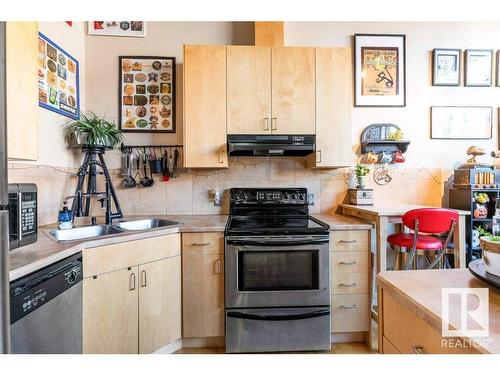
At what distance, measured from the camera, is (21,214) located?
125 centimetres

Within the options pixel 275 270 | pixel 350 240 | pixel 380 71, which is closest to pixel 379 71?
pixel 380 71

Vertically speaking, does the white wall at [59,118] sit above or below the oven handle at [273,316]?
above

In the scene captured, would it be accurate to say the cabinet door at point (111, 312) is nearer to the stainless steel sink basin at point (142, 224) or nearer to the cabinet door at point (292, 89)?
the stainless steel sink basin at point (142, 224)

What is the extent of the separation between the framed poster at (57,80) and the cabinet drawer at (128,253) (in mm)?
1182

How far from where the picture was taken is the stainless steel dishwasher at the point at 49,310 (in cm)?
100

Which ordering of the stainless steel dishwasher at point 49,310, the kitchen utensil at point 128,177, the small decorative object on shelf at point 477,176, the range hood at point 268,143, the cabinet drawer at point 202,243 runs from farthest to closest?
the kitchen utensil at point 128,177, the small decorative object on shelf at point 477,176, the range hood at point 268,143, the cabinet drawer at point 202,243, the stainless steel dishwasher at point 49,310

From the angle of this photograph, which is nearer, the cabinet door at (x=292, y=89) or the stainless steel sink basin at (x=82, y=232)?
the stainless steel sink basin at (x=82, y=232)

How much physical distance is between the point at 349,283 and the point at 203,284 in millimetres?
1029

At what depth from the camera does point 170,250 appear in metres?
1.90

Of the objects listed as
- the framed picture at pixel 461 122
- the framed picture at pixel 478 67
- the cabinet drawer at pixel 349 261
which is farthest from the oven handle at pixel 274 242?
the framed picture at pixel 478 67

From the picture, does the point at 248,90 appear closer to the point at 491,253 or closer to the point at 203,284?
the point at 203,284

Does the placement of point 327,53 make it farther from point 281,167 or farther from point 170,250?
point 170,250

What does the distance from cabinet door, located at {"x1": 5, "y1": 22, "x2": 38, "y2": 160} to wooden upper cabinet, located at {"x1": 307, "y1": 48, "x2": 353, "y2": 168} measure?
1.84 meters

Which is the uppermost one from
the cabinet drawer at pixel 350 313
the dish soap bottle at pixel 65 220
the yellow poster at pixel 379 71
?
the yellow poster at pixel 379 71
